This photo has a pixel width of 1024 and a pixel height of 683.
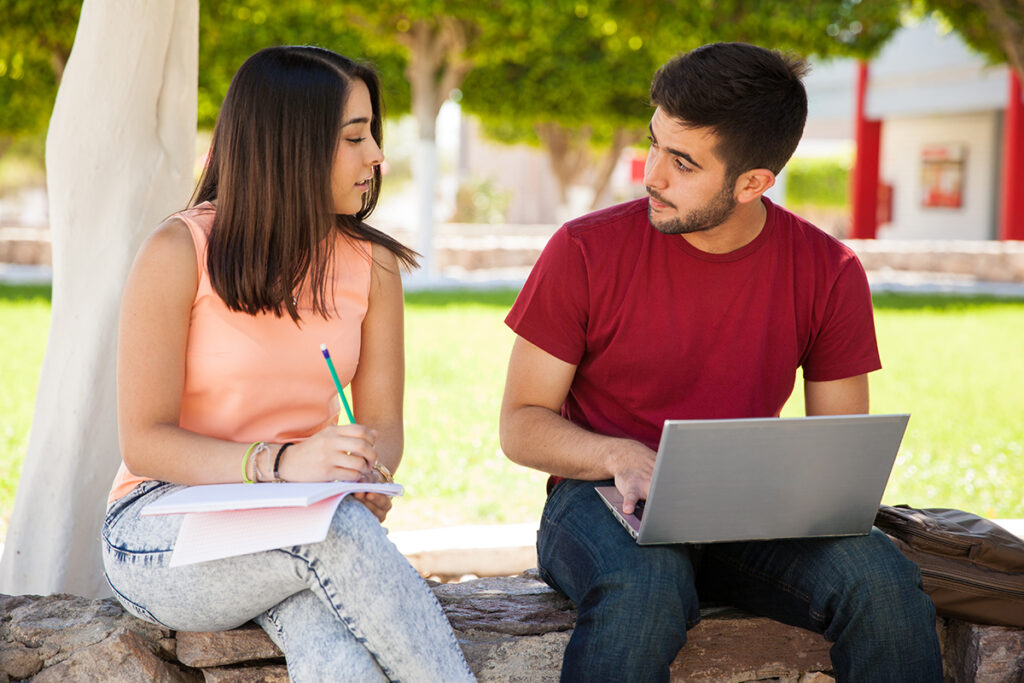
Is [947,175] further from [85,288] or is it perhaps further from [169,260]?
[169,260]

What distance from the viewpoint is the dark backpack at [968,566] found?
7.66ft

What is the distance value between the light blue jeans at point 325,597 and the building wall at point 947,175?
22.9 meters

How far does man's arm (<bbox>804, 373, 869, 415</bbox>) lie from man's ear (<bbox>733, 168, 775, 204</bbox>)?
489 mm

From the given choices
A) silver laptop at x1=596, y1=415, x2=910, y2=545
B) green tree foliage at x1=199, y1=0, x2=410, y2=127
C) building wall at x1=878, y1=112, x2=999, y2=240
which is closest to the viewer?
silver laptop at x1=596, y1=415, x2=910, y2=545

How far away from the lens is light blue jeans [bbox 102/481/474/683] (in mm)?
1862

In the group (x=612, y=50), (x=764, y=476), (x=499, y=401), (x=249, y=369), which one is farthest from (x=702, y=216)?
(x=612, y=50)

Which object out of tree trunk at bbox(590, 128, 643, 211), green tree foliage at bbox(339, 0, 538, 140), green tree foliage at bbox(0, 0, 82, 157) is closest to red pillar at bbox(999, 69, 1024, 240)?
tree trunk at bbox(590, 128, 643, 211)

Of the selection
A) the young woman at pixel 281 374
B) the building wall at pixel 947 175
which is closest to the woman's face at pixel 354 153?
the young woman at pixel 281 374

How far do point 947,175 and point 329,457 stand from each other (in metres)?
23.9

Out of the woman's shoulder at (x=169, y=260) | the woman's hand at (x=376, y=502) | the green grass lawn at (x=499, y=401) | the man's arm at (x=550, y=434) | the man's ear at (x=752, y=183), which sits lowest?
the green grass lawn at (x=499, y=401)

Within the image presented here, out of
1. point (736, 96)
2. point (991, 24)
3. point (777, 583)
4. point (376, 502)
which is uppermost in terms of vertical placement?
point (991, 24)

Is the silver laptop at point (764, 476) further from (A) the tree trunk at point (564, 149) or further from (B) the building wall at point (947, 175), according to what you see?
(B) the building wall at point (947, 175)

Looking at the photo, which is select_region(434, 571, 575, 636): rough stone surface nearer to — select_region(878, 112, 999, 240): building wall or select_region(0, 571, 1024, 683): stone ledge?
select_region(0, 571, 1024, 683): stone ledge

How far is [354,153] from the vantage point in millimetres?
2250
